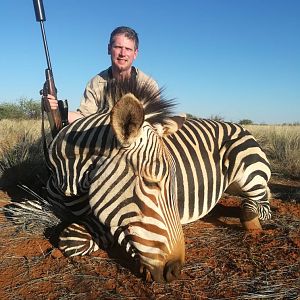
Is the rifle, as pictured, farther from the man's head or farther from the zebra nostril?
the zebra nostril

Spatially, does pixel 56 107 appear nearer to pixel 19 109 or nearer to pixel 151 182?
pixel 151 182

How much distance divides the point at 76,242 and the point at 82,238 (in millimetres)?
56

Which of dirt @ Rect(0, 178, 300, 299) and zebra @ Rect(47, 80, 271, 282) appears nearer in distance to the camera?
zebra @ Rect(47, 80, 271, 282)

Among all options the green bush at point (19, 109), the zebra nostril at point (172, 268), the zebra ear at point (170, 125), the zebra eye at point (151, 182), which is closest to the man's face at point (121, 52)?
the zebra ear at point (170, 125)

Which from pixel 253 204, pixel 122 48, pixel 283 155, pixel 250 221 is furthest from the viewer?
pixel 283 155

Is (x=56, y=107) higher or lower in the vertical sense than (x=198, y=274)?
higher

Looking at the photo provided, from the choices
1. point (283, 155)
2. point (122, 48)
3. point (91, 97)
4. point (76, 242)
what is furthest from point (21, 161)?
point (283, 155)

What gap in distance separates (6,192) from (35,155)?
1.26 metres

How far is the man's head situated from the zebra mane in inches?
62.5

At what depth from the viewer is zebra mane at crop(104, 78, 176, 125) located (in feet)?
8.02

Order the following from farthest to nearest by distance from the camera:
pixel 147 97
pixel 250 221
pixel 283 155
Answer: pixel 283 155
pixel 250 221
pixel 147 97

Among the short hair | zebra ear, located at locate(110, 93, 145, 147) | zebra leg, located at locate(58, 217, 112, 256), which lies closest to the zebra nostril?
zebra ear, located at locate(110, 93, 145, 147)

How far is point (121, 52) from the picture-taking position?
13.1 feet

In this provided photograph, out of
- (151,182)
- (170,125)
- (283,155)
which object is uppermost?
(170,125)
